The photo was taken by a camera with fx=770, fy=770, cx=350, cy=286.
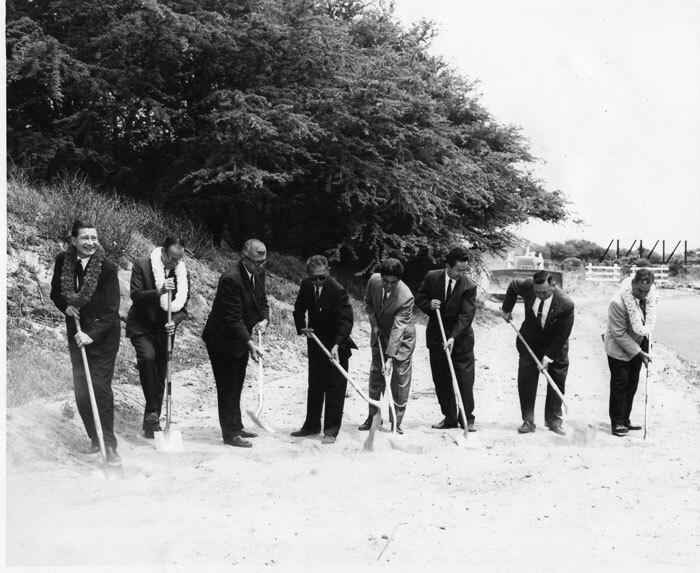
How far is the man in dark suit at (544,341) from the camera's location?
7.38m

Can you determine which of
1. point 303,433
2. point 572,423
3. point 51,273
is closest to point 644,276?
point 572,423

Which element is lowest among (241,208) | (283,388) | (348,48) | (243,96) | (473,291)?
(283,388)

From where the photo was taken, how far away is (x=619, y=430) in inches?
292

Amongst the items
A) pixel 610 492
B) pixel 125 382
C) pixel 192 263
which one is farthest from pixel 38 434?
pixel 192 263

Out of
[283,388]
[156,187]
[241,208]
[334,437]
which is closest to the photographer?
[334,437]

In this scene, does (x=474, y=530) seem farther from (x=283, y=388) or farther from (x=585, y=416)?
(x=283, y=388)

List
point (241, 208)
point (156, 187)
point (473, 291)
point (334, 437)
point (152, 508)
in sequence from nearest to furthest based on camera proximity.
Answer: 1. point (152, 508)
2. point (334, 437)
3. point (473, 291)
4. point (156, 187)
5. point (241, 208)

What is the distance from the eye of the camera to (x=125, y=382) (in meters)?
8.14

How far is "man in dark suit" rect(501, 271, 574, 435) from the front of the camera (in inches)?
290

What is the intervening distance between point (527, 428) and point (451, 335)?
45.4 inches

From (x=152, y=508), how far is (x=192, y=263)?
8124 millimetres

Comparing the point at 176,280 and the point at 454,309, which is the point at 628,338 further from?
the point at 176,280

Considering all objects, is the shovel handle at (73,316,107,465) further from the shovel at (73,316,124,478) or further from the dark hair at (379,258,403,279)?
the dark hair at (379,258,403,279)

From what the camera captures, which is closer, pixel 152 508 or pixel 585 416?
pixel 152 508
